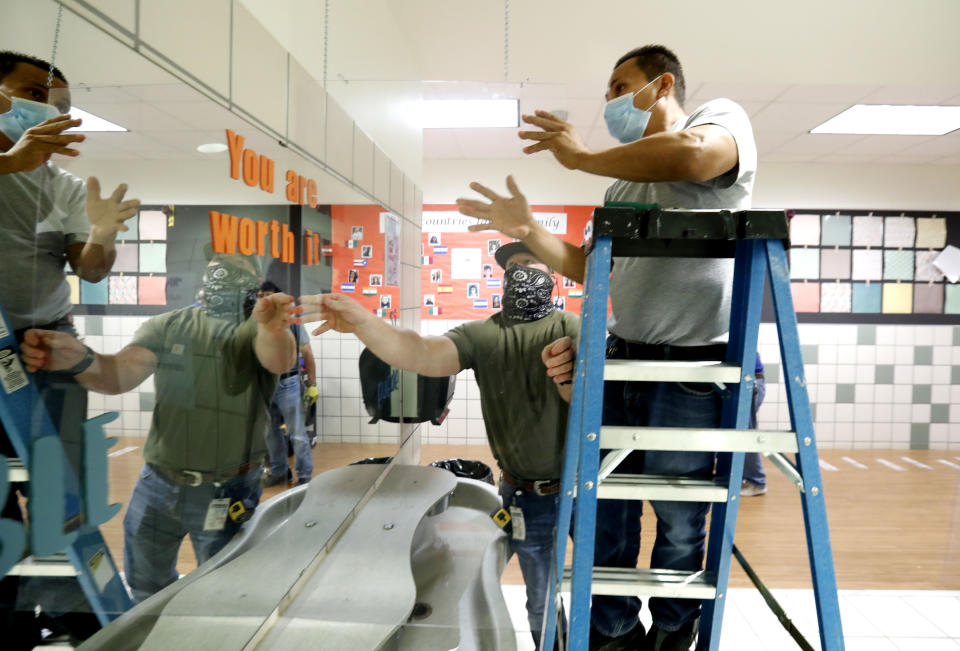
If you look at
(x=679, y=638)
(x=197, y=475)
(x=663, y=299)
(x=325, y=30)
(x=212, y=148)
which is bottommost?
(x=679, y=638)

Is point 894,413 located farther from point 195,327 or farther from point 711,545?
point 195,327

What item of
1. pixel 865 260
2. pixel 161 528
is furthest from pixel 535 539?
pixel 865 260

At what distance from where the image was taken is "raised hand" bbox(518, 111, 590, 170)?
4.27 ft

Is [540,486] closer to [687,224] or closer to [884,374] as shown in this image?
[687,224]

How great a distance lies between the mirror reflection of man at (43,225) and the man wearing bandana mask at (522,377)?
0.98m

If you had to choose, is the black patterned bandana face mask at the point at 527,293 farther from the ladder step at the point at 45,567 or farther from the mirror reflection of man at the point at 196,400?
the ladder step at the point at 45,567

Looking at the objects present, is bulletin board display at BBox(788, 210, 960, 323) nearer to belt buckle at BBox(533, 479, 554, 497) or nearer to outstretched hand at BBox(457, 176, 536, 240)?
outstretched hand at BBox(457, 176, 536, 240)

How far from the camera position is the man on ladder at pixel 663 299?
117cm

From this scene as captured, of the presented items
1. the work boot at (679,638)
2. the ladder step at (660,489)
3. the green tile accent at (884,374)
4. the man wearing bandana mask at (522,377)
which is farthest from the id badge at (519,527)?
the green tile accent at (884,374)

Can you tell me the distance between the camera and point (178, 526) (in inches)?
32.1

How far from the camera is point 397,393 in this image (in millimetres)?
1625

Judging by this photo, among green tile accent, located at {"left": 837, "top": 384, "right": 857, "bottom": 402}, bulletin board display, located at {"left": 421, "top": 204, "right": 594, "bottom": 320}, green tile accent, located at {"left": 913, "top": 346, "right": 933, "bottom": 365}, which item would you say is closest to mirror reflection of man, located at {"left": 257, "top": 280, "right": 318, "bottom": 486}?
bulletin board display, located at {"left": 421, "top": 204, "right": 594, "bottom": 320}

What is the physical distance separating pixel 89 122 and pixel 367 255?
0.86 metres

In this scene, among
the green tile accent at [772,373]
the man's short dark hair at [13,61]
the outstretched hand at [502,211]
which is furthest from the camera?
the green tile accent at [772,373]
